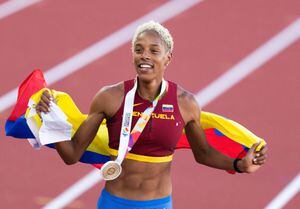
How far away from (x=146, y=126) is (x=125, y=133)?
17 centimetres

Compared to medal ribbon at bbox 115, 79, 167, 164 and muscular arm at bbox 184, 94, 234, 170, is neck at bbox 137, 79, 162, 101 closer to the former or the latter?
medal ribbon at bbox 115, 79, 167, 164

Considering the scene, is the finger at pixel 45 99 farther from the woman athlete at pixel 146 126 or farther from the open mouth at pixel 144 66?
the open mouth at pixel 144 66

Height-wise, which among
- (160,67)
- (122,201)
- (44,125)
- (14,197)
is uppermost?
(160,67)

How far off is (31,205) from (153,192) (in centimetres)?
313

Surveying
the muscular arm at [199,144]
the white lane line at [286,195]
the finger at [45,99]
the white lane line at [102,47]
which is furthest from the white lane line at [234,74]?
the finger at [45,99]

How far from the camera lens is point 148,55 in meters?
6.38

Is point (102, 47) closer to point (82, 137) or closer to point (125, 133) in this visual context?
point (82, 137)

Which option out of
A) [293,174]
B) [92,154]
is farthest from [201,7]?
[92,154]

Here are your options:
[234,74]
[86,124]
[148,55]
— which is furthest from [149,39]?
[234,74]

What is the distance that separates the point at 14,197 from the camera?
31.3 feet

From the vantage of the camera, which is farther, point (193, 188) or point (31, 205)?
point (193, 188)

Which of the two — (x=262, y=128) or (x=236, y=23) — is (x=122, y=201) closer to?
(x=262, y=128)

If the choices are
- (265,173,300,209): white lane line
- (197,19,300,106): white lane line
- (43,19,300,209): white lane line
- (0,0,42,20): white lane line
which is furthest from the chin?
(0,0,42,20): white lane line

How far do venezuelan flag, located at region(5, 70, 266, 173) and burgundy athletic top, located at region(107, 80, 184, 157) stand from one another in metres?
0.49
